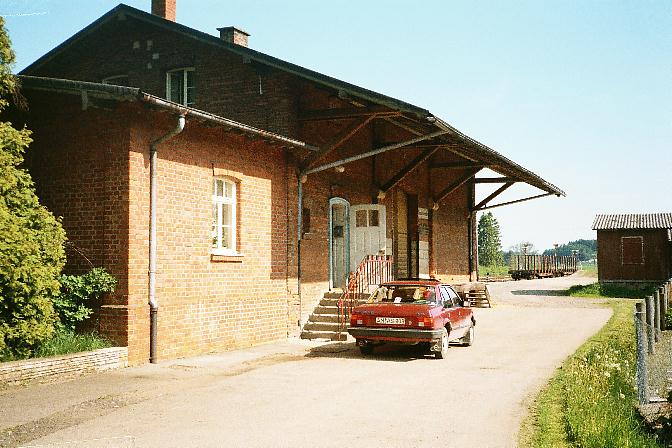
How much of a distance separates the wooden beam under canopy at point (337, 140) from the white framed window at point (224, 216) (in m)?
2.30

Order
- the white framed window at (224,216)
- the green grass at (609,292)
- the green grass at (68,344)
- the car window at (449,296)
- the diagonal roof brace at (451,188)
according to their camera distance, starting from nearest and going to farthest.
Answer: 1. the green grass at (68,344)
2. the car window at (449,296)
3. the white framed window at (224,216)
4. the diagonal roof brace at (451,188)
5. the green grass at (609,292)

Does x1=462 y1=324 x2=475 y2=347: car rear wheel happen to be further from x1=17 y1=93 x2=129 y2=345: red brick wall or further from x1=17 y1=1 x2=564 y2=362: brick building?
x1=17 y1=93 x2=129 y2=345: red brick wall

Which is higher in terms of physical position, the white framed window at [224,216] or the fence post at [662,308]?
the white framed window at [224,216]

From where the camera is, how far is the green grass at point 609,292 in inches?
1224

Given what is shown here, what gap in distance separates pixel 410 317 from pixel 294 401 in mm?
4259

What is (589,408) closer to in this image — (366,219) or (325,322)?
(325,322)

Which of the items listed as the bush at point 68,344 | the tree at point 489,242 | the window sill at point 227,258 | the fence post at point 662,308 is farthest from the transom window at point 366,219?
the tree at point 489,242

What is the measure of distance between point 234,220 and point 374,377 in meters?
5.27

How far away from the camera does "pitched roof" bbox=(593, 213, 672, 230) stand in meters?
34.6

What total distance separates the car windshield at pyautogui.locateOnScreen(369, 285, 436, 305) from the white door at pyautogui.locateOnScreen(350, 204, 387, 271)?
4072 millimetres

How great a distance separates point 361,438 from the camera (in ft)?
21.0

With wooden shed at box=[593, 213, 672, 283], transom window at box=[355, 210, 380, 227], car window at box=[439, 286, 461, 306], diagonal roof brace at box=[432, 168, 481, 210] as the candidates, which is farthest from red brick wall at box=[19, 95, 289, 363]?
wooden shed at box=[593, 213, 672, 283]

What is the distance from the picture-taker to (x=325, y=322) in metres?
15.8

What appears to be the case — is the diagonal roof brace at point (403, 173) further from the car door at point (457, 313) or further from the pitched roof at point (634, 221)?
the pitched roof at point (634, 221)
